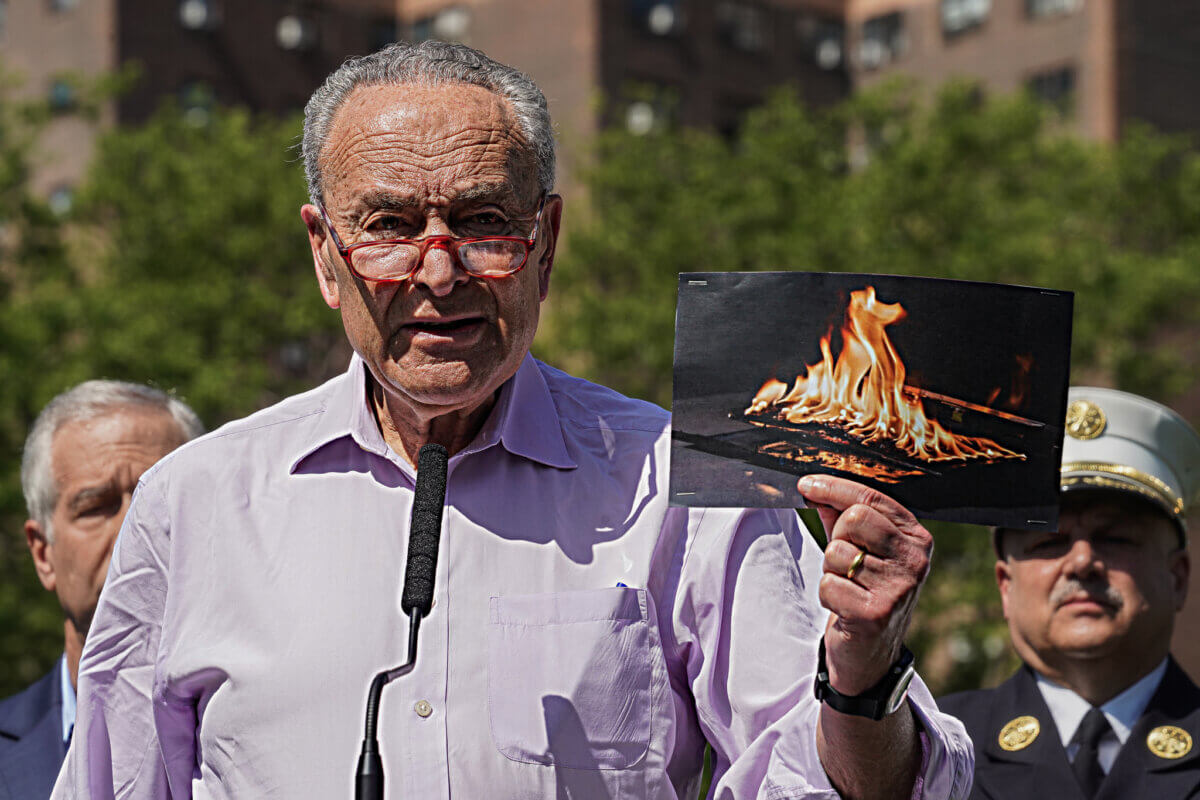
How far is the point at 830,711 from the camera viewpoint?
8.35 feet

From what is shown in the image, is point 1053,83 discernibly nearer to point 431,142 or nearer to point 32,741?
point 32,741

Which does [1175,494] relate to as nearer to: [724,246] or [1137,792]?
[1137,792]

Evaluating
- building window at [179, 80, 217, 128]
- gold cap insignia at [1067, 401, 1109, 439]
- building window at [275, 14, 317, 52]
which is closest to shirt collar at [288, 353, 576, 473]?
gold cap insignia at [1067, 401, 1109, 439]

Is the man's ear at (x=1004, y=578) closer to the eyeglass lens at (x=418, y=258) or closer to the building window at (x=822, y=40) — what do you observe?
A: the eyeglass lens at (x=418, y=258)

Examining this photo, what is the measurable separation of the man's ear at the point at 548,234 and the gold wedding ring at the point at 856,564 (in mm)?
822

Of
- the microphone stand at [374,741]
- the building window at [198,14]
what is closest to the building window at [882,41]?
the building window at [198,14]

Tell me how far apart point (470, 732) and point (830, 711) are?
0.56 m

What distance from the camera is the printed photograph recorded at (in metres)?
2.61

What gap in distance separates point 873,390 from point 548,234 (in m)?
0.72

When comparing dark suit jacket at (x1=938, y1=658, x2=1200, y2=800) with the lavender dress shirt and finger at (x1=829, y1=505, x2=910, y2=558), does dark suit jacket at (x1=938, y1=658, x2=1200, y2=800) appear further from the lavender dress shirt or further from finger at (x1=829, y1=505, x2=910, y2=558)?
finger at (x1=829, y1=505, x2=910, y2=558)

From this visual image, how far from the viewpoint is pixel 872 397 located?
262 cm

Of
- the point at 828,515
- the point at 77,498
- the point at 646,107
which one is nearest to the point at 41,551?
the point at 77,498

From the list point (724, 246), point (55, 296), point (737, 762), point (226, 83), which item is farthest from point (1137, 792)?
point (226, 83)

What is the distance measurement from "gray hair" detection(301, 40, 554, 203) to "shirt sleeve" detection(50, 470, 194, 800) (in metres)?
0.66
